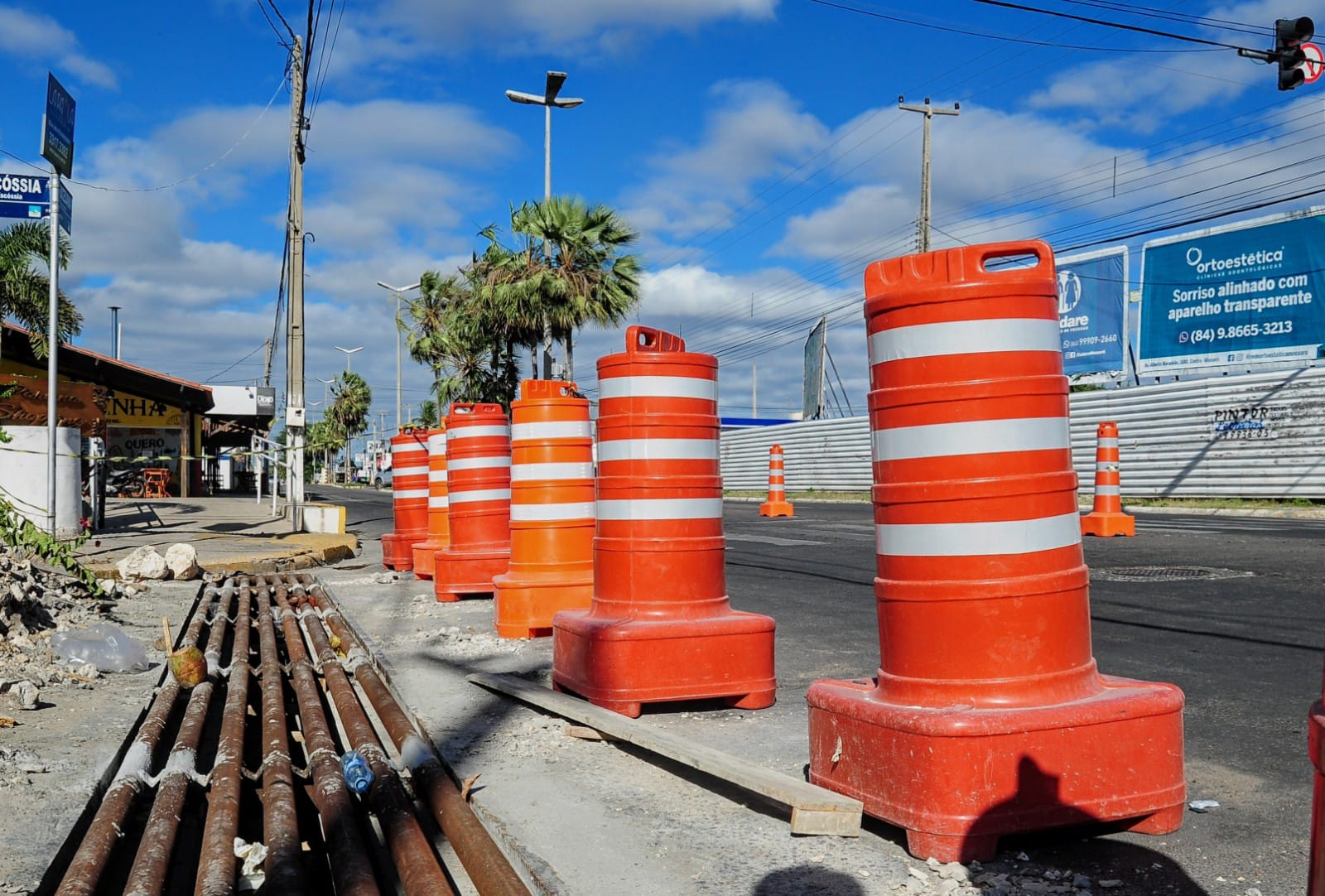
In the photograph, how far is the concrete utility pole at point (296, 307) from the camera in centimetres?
1920

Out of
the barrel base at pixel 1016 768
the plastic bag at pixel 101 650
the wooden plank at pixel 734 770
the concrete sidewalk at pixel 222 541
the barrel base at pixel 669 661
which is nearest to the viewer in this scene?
the barrel base at pixel 1016 768

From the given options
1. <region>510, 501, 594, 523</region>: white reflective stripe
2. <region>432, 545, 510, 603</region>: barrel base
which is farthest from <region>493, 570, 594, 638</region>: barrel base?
<region>432, 545, 510, 603</region>: barrel base

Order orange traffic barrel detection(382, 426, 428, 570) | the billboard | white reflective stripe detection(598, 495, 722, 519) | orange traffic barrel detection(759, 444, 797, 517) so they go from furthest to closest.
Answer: the billboard, orange traffic barrel detection(759, 444, 797, 517), orange traffic barrel detection(382, 426, 428, 570), white reflective stripe detection(598, 495, 722, 519)

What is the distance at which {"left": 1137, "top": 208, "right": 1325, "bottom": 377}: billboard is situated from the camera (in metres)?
22.7

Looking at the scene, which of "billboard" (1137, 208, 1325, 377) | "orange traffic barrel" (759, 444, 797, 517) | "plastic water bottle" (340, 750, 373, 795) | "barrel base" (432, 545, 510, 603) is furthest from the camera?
"billboard" (1137, 208, 1325, 377)

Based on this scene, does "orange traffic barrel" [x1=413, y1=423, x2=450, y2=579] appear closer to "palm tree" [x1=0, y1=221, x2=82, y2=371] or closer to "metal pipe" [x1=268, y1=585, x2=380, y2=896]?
"metal pipe" [x1=268, y1=585, x2=380, y2=896]

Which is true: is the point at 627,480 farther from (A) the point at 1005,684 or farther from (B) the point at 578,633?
(A) the point at 1005,684

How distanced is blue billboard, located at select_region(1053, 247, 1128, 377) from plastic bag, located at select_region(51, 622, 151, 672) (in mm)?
24171

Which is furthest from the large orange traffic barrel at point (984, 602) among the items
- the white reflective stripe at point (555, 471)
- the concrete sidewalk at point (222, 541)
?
the concrete sidewalk at point (222, 541)

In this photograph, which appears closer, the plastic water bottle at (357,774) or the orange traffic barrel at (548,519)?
the plastic water bottle at (357,774)

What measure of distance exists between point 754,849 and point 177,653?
4.09 meters

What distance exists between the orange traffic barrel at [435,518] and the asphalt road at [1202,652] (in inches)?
126

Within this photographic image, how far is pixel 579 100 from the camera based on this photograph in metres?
26.8

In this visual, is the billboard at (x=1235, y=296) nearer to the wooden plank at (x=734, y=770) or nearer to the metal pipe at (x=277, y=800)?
the wooden plank at (x=734, y=770)
